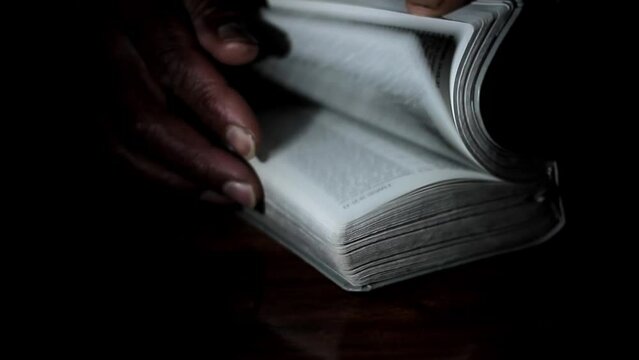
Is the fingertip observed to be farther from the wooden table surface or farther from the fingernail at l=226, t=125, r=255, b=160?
the wooden table surface

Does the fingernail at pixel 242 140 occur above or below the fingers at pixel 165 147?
above

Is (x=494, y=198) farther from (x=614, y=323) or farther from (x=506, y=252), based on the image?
(x=614, y=323)

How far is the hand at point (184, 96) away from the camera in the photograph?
0.80 meters

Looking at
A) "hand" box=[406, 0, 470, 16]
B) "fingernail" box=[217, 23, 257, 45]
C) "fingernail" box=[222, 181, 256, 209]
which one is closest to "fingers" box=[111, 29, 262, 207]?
"fingernail" box=[222, 181, 256, 209]

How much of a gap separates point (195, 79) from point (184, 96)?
0.03 metres

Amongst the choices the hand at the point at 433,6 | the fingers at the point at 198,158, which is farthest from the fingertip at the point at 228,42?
the hand at the point at 433,6

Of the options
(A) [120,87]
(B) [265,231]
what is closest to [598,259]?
(B) [265,231]

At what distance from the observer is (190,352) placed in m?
0.58

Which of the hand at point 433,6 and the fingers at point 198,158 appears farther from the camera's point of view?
the fingers at point 198,158

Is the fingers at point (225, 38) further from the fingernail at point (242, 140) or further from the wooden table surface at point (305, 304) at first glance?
the wooden table surface at point (305, 304)

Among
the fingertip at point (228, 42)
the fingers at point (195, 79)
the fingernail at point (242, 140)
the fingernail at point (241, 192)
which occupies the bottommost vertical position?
the fingernail at point (241, 192)

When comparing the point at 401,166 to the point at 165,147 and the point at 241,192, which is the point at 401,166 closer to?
the point at 241,192

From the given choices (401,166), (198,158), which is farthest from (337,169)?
(198,158)

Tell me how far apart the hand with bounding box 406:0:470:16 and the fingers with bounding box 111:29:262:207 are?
10.1 inches
